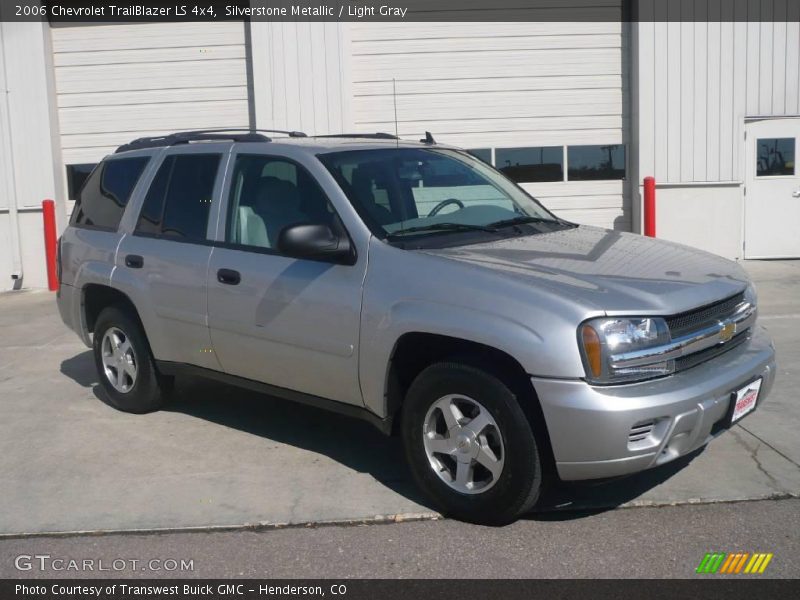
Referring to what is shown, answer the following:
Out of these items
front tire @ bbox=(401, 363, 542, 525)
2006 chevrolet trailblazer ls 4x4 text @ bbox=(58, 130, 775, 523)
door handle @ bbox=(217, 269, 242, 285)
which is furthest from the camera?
door handle @ bbox=(217, 269, 242, 285)

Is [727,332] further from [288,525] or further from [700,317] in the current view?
[288,525]

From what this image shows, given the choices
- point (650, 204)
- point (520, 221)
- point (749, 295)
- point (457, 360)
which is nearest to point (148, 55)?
point (650, 204)

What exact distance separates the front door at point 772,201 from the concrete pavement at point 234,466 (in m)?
6.07

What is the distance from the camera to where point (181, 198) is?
5875 millimetres

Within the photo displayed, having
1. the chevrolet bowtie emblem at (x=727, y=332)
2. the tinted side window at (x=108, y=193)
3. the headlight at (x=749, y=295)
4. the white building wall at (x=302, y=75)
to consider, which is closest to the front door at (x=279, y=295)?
the tinted side window at (x=108, y=193)

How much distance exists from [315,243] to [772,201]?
10.2 meters

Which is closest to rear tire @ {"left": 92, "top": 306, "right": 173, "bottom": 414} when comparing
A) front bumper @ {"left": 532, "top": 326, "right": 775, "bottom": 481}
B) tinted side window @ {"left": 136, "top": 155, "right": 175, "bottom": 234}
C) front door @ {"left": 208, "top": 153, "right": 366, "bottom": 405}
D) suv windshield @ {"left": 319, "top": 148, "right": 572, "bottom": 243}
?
tinted side window @ {"left": 136, "top": 155, "right": 175, "bottom": 234}

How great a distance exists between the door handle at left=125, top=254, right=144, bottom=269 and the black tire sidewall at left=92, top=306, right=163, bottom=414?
A: 1.30 ft

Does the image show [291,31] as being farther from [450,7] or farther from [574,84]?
[574,84]

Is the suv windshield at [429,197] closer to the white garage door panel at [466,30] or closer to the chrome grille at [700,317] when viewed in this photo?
the chrome grille at [700,317]

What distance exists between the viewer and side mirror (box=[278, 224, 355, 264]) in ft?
14.9

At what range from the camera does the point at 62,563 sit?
4109 millimetres

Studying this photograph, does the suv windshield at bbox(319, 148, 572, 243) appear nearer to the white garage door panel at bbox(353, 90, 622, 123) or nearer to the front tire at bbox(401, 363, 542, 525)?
the front tire at bbox(401, 363, 542, 525)
